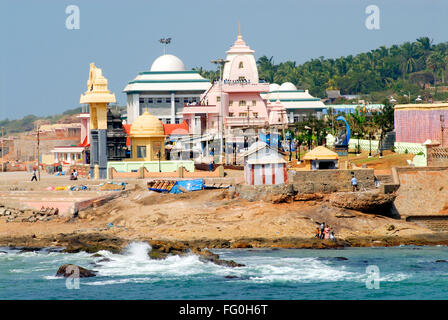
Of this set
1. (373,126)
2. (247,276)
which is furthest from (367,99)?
(247,276)

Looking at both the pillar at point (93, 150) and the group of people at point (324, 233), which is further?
the pillar at point (93, 150)

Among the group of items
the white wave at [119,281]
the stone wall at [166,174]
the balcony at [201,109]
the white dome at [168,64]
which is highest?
the white dome at [168,64]

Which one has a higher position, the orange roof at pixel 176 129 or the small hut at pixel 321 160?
the orange roof at pixel 176 129

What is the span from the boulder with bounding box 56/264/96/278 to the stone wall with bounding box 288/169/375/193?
52.9ft

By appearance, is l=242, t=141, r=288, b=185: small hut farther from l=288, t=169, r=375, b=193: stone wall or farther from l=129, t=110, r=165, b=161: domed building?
l=129, t=110, r=165, b=161: domed building

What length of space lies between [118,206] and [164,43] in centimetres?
5801

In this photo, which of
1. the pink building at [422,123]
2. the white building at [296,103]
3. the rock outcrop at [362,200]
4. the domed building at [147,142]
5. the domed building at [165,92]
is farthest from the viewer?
the white building at [296,103]

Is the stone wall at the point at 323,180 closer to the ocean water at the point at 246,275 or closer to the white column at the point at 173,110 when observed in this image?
the ocean water at the point at 246,275

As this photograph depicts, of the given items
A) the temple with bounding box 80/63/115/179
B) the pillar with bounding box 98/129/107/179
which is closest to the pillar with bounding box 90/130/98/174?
the temple with bounding box 80/63/115/179

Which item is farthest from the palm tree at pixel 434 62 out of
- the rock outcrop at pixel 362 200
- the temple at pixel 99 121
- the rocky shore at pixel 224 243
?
the rocky shore at pixel 224 243

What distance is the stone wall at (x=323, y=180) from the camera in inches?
2295

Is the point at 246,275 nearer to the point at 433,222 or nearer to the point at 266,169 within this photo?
the point at 266,169

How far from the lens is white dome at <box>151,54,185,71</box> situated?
111812mm

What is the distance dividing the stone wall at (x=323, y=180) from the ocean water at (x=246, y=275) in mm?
6698
